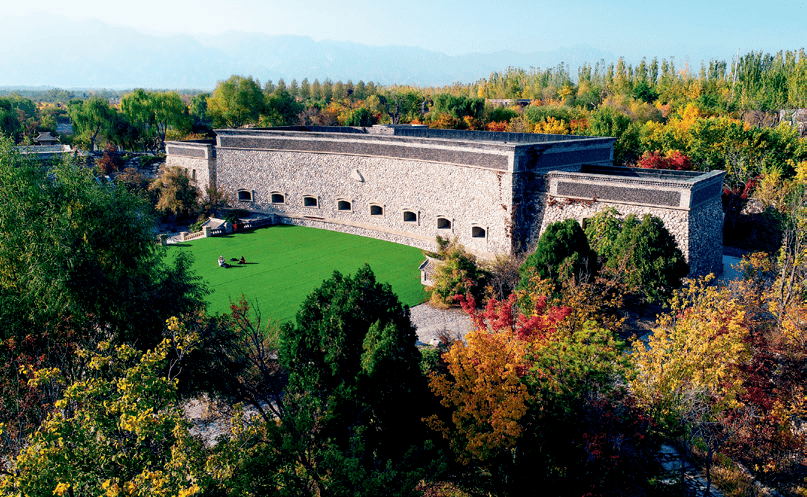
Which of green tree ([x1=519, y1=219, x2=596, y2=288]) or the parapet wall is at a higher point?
the parapet wall

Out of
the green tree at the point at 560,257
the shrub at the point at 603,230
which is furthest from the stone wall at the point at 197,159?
the shrub at the point at 603,230

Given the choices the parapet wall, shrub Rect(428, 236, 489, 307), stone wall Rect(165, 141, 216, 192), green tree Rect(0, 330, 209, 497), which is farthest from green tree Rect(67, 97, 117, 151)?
green tree Rect(0, 330, 209, 497)

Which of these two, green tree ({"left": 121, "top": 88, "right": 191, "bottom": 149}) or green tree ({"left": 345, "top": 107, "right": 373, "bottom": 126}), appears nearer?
green tree ({"left": 121, "top": 88, "right": 191, "bottom": 149})

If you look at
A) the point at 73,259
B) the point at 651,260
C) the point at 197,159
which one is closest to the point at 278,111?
the point at 197,159

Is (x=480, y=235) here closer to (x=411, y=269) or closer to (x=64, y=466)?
(x=411, y=269)

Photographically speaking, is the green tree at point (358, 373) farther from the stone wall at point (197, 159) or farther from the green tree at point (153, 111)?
the green tree at point (153, 111)

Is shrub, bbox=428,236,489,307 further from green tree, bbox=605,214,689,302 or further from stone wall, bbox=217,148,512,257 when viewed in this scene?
green tree, bbox=605,214,689,302
